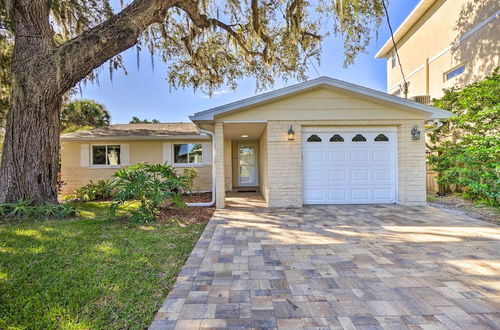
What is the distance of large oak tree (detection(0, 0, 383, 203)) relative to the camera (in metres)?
5.82

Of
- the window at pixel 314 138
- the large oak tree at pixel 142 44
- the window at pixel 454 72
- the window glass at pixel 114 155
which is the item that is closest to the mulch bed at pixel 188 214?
the large oak tree at pixel 142 44

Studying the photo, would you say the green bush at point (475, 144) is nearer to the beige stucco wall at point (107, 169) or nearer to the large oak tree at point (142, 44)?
the large oak tree at point (142, 44)

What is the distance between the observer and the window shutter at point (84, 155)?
10.6 meters

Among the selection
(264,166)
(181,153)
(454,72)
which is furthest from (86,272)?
(454,72)

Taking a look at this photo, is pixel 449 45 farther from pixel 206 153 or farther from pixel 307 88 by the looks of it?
pixel 206 153

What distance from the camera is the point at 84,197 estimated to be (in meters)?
9.19

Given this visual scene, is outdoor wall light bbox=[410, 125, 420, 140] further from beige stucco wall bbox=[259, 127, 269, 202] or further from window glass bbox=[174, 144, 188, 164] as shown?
window glass bbox=[174, 144, 188, 164]

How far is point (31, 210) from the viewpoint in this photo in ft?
18.5

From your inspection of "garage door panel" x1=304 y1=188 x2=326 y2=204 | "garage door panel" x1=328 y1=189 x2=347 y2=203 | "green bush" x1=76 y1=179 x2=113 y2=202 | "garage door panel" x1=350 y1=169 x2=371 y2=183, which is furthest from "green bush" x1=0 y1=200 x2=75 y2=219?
"garage door panel" x1=350 y1=169 x2=371 y2=183

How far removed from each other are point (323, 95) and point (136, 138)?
7.64 metres

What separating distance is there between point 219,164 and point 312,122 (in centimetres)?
293

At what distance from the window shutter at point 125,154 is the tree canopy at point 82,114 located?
6.55 m

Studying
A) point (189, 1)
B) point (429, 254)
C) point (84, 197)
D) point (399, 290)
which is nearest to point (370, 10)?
point (189, 1)

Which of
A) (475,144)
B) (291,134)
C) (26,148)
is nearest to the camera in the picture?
(26,148)
